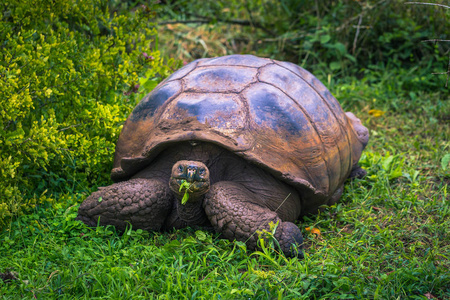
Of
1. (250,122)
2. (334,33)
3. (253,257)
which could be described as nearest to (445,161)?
(250,122)

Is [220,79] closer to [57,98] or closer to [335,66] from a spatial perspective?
[57,98]

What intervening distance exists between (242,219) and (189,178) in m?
0.39

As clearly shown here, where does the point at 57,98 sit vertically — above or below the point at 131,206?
above

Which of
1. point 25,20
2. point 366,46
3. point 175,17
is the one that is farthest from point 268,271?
point 175,17

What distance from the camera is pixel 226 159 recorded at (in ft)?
9.74

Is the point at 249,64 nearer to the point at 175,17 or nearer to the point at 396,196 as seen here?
the point at 396,196

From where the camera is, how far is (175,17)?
22.3 ft

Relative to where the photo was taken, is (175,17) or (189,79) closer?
(189,79)

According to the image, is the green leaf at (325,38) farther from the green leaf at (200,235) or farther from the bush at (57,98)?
the green leaf at (200,235)

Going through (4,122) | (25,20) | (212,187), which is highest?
(25,20)

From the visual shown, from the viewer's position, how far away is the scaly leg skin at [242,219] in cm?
270

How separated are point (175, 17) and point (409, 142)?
376cm

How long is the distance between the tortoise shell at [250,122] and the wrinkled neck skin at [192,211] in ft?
1.15

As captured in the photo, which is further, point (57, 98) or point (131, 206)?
point (57, 98)
